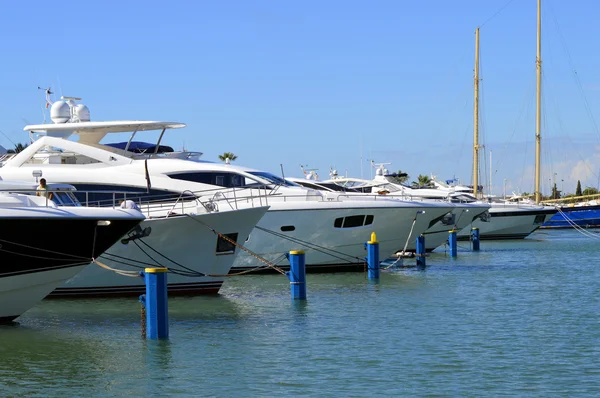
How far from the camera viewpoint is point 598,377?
529 inches

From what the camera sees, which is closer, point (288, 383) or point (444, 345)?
point (288, 383)

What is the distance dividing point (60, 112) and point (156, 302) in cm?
1512

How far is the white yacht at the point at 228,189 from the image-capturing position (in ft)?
86.1

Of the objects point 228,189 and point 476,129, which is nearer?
point 228,189

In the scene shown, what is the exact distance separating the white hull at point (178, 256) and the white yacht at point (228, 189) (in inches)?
88.9

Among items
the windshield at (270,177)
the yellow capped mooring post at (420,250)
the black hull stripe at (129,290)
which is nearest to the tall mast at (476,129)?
the yellow capped mooring post at (420,250)

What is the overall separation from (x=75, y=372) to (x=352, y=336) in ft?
16.5

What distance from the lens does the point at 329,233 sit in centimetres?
2855

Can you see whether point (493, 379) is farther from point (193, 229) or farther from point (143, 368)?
point (193, 229)

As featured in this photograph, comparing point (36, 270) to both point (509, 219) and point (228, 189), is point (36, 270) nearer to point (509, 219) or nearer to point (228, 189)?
point (228, 189)

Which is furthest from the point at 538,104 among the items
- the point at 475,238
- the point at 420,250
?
the point at 420,250

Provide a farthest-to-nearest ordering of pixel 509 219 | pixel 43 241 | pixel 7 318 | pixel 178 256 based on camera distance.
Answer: pixel 509 219, pixel 178 256, pixel 7 318, pixel 43 241

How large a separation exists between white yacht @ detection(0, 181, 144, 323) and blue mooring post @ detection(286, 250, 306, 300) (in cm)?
473

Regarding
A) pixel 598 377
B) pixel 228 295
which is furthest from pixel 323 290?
pixel 598 377
